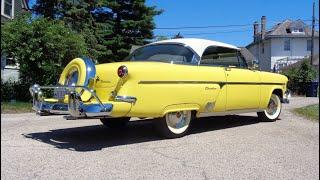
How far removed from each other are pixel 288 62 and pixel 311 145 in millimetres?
48657

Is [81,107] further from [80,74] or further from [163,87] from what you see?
[163,87]

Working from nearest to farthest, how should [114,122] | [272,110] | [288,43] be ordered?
[114,122], [272,110], [288,43]

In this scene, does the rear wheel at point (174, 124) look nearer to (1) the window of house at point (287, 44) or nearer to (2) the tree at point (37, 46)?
(2) the tree at point (37, 46)

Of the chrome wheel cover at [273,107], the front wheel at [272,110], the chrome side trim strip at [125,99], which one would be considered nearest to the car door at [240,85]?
the front wheel at [272,110]

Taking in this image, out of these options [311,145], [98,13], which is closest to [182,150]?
[311,145]

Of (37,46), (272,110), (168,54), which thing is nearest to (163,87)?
(168,54)

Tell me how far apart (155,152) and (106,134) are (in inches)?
73.8

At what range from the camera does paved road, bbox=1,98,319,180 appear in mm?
5553

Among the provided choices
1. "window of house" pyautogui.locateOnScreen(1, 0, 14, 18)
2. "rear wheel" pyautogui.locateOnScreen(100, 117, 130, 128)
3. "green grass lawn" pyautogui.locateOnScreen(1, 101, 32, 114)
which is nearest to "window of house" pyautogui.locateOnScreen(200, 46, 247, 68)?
"rear wheel" pyautogui.locateOnScreen(100, 117, 130, 128)

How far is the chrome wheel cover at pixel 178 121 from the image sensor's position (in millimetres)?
7844

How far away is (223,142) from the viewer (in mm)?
7625

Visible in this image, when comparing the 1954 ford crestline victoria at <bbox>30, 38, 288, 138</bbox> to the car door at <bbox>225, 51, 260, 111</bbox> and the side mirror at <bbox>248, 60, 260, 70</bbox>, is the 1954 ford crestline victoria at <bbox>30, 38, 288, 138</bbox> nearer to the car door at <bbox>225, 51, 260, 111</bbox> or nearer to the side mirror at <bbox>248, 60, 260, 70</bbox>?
the car door at <bbox>225, 51, 260, 111</bbox>

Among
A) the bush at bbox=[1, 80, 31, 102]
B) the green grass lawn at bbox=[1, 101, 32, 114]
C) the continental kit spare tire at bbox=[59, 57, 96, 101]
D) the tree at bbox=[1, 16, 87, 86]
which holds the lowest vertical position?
the green grass lawn at bbox=[1, 101, 32, 114]

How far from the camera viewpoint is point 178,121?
7.99 metres
